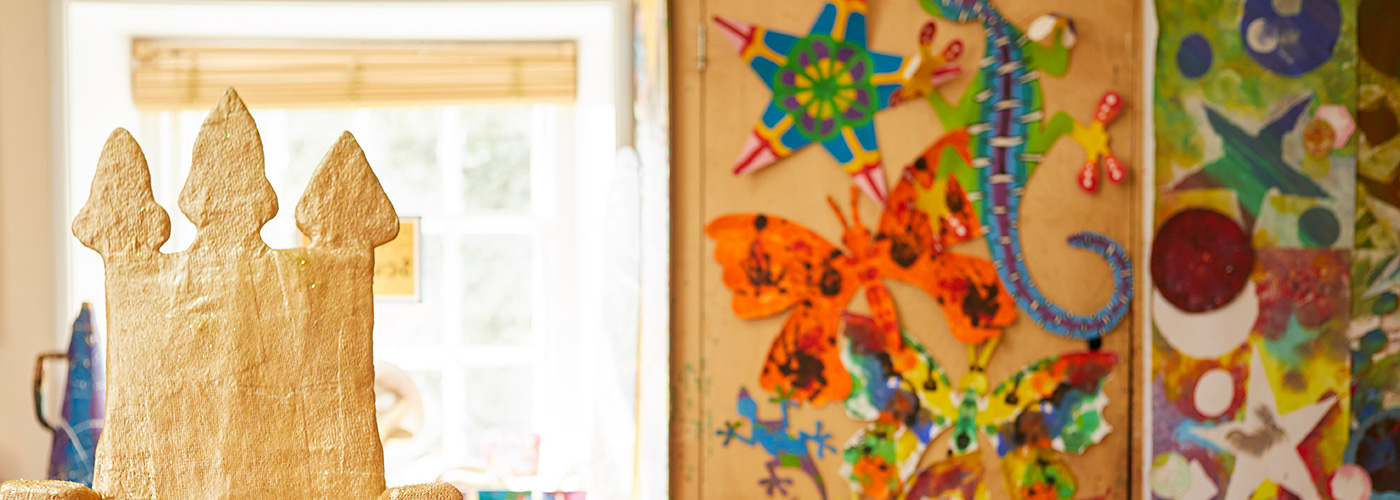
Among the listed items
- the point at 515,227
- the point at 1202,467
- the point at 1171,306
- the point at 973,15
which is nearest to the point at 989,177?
the point at 973,15

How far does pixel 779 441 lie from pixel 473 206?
1221 mm

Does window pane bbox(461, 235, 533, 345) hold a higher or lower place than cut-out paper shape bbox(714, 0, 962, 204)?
lower

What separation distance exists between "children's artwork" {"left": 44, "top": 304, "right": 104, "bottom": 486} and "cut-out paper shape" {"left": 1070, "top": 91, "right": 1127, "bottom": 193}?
2.20 meters

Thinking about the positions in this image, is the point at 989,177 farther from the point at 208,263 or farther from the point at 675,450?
the point at 208,263

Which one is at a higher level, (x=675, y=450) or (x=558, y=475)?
(x=675, y=450)

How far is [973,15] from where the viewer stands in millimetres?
1304

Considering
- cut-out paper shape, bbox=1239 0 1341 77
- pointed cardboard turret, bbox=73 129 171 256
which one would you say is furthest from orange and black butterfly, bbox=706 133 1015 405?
pointed cardboard turret, bbox=73 129 171 256

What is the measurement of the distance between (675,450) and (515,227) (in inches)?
39.7

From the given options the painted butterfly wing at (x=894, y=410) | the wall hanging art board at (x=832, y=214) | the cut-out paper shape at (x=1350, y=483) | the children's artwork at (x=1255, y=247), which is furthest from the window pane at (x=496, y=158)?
the cut-out paper shape at (x=1350, y=483)

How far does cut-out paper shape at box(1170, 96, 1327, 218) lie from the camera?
1283 millimetres

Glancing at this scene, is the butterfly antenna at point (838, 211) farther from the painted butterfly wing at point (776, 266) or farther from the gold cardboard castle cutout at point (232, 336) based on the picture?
the gold cardboard castle cutout at point (232, 336)

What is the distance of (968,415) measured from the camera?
4.37ft

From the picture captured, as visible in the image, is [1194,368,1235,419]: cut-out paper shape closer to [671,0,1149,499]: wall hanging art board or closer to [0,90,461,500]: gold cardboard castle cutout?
[671,0,1149,499]: wall hanging art board

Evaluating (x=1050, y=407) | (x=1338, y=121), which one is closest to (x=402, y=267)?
(x=1050, y=407)
